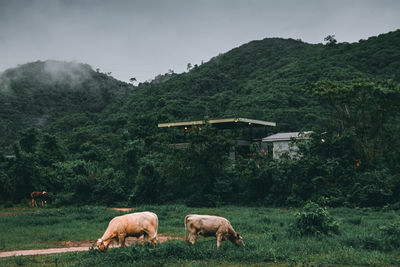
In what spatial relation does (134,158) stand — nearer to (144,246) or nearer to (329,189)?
(329,189)

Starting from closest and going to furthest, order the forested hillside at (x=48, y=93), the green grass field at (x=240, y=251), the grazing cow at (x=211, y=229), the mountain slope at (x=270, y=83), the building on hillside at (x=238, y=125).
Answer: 1. the green grass field at (x=240, y=251)
2. the grazing cow at (x=211, y=229)
3. the building on hillside at (x=238, y=125)
4. the mountain slope at (x=270, y=83)
5. the forested hillside at (x=48, y=93)

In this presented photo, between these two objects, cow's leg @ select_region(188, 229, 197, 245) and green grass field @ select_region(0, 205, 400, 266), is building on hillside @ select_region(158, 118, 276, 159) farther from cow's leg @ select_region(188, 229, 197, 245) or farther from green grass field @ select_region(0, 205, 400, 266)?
cow's leg @ select_region(188, 229, 197, 245)

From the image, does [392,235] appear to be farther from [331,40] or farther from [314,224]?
[331,40]

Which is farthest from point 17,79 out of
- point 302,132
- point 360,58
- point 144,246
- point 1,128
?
point 144,246

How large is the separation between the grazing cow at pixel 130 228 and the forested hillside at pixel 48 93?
1996 inches

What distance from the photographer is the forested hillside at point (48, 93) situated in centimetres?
7200

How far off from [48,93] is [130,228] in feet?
283

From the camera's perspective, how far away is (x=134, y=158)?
33938 mm

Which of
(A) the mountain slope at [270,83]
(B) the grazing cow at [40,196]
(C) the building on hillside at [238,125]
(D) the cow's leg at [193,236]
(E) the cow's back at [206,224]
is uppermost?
(A) the mountain slope at [270,83]

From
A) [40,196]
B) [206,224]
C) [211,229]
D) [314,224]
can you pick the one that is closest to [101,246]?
[206,224]

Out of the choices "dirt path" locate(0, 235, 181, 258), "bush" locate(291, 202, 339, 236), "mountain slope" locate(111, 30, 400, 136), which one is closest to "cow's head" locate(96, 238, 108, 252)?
"dirt path" locate(0, 235, 181, 258)

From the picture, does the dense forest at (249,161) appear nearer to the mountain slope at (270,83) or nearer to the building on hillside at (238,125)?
the mountain slope at (270,83)

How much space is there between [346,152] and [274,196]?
19.2 ft

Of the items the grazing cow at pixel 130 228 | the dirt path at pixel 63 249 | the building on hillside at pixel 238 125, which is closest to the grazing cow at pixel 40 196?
the building on hillside at pixel 238 125
